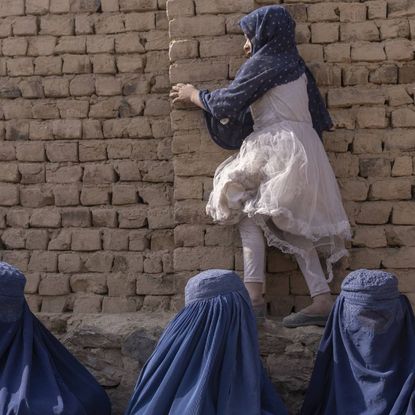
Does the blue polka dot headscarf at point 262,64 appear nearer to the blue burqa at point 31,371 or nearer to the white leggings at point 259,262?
the white leggings at point 259,262

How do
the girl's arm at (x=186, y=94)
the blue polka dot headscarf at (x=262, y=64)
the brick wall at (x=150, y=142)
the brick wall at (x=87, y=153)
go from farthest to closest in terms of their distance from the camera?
the brick wall at (x=87, y=153) < the brick wall at (x=150, y=142) < the girl's arm at (x=186, y=94) < the blue polka dot headscarf at (x=262, y=64)

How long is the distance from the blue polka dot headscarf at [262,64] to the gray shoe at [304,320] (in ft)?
3.77

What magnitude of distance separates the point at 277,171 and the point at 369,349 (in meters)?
1.18

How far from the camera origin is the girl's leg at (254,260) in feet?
15.5

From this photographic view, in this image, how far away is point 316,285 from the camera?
15.6 feet

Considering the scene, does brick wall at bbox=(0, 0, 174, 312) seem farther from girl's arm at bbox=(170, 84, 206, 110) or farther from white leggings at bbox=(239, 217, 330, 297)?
white leggings at bbox=(239, 217, 330, 297)

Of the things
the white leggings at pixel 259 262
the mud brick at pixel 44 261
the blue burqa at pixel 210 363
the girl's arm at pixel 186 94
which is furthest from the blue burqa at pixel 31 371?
the girl's arm at pixel 186 94

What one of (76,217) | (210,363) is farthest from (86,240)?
(210,363)

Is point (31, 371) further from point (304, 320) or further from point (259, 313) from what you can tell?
point (304, 320)

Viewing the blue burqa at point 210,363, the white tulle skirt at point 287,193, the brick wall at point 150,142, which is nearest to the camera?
the blue burqa at point 210,363

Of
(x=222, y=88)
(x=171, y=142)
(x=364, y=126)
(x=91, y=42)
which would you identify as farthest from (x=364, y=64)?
(x=91, y=42)

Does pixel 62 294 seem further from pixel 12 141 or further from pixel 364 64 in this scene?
pixel 364 64

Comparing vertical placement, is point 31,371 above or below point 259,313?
below

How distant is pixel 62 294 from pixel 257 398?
216cm
